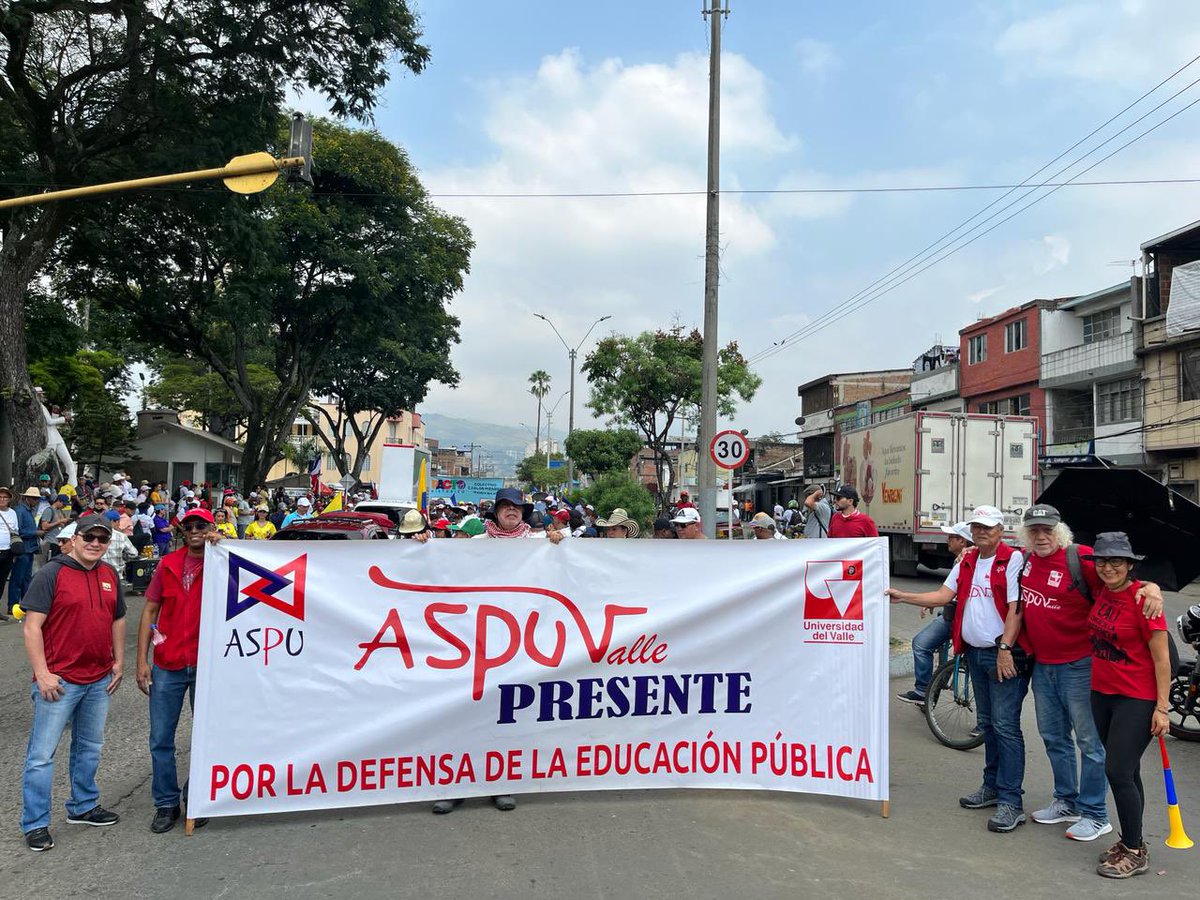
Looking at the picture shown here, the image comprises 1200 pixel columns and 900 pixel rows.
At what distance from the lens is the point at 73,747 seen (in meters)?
4.80

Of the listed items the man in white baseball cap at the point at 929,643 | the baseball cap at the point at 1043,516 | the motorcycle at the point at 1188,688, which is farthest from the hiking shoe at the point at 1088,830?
the motorcycle at the point at 1188,688

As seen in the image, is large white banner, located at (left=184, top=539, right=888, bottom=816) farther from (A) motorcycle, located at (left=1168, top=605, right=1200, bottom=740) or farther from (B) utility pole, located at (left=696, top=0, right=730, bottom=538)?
(B) utility pole, located at (left=696, top=0, right=730, bottom=538)

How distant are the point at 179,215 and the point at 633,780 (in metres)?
21.3

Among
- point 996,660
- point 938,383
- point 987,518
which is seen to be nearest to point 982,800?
point 996,660

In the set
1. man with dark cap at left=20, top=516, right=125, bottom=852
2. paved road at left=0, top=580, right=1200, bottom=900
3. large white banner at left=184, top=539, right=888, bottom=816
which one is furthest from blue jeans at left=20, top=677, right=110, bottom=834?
large white banner at left=184, top=539, right=888, bottom=816

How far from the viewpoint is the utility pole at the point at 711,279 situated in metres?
14.1

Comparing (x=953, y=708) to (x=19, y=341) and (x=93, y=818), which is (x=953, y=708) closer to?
(x=93, y=818)

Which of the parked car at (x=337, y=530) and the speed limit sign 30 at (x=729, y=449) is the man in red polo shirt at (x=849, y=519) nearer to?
the speed limit sign 30 at (x=729, y=449)

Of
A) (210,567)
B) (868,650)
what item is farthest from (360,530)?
(868,650)

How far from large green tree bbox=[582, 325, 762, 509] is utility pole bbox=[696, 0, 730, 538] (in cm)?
2053

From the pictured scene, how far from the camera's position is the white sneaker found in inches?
202

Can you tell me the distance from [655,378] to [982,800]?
101ft

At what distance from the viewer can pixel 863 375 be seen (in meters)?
55.2

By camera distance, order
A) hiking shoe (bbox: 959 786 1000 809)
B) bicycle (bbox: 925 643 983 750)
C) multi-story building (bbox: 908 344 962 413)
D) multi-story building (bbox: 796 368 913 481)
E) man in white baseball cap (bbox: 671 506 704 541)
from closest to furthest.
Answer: hiking shoe (bbox: 959 786 1000 809) < bicycle (bbox: 925 643 983 750) < man in white baseball cap (bbox: 671 506 704 541) < multi-story building (bbox: 908 344 962 413) < multi-story building (bbox: 796 368 913 481)
